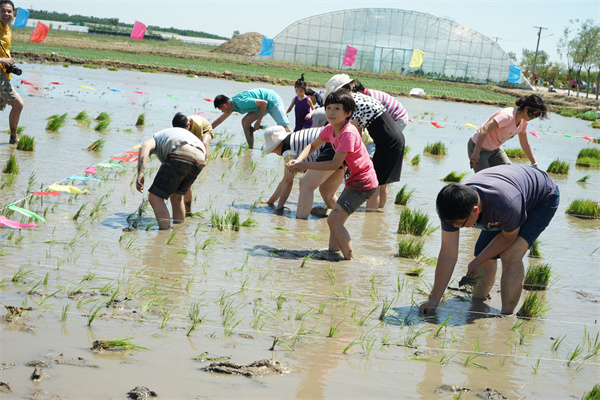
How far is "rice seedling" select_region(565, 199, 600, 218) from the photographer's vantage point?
8695 mm

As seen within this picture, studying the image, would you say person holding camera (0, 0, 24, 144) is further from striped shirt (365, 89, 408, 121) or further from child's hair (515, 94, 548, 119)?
child's hair (515, 94, 548, 119)

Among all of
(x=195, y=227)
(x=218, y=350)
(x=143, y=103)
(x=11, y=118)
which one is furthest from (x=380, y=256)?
(x=143, y=103)

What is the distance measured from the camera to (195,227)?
6355mm

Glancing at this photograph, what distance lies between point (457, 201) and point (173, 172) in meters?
3.04

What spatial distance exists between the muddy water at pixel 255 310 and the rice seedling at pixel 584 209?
660 millimetres

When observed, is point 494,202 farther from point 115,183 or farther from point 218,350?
point 115,183

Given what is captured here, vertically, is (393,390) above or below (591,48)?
below

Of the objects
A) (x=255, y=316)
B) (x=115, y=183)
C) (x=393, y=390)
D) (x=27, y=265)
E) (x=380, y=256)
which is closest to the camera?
(x=393, y=390)

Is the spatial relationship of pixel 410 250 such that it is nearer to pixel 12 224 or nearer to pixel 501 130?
pixel 501 130

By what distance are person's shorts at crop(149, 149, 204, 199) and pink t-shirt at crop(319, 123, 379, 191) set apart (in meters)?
1.33

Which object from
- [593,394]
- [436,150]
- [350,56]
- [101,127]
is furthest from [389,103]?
[350,56]

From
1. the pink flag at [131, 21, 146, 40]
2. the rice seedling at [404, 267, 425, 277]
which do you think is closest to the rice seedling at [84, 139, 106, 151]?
the rice seedling at [404, 267, 425, 277]

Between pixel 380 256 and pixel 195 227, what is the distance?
1806 millimetres

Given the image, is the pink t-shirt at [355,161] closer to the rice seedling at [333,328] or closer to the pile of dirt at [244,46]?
the rice seedling at [333,328]
